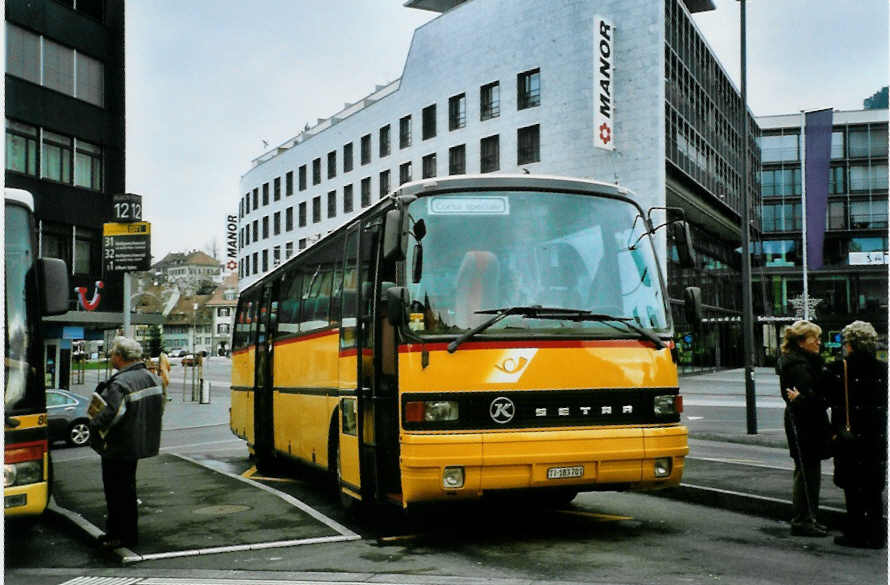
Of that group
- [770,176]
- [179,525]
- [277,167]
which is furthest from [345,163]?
[179,525]

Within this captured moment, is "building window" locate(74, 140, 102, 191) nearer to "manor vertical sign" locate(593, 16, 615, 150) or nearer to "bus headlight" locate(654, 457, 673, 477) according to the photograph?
"manor vertical sign" locate(593, 16, 615, 150)

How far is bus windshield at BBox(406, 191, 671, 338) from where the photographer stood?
7.82m

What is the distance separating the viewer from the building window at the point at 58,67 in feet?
105

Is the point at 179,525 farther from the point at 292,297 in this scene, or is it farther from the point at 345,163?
the point at 345,163

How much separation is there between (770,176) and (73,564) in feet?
218

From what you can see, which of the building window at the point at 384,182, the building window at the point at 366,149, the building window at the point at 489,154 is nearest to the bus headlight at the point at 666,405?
the building window at the point at 489,154

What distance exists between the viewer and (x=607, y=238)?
8.34 meters

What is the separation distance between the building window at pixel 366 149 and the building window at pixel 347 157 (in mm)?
2014

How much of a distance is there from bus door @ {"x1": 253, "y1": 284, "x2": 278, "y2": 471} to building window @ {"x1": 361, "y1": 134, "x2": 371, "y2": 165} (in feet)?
152

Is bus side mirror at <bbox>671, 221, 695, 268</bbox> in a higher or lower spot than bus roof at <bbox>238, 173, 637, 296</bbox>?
lower

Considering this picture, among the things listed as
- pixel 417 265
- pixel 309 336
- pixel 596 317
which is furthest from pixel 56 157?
pixel 596 317

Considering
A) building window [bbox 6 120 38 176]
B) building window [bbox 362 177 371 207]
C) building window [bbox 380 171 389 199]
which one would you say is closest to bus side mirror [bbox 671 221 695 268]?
building window [bbox 6 120 38 176]

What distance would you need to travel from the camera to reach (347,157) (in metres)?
63.2

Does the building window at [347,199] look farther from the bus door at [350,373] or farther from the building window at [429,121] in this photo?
the bus door at [350,373]
